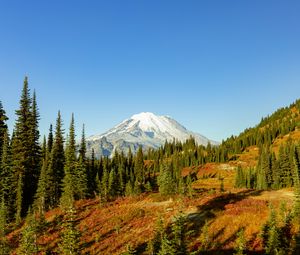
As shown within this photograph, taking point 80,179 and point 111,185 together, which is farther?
point 111,185

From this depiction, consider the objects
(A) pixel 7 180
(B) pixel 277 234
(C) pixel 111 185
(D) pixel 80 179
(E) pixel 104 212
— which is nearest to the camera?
(B) pixel 277 234

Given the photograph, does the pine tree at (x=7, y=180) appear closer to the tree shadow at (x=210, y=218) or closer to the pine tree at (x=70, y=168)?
the pine tree at (x=70, y=168)

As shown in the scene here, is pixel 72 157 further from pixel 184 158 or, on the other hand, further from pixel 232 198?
pixel 184 158

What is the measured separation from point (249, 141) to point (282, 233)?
172 meters

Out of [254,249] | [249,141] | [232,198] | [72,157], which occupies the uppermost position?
[249,141]

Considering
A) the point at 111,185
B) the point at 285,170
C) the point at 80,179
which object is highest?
the point at 285,170

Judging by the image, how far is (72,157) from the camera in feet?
198

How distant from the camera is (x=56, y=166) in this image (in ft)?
202

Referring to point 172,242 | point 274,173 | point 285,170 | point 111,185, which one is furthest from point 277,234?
point 285,170

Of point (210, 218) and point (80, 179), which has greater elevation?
point (80, 179)

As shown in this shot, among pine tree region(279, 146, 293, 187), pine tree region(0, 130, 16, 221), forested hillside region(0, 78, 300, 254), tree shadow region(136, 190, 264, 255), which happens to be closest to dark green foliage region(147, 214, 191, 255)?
forested hillside region(0, 78, 300, 254)

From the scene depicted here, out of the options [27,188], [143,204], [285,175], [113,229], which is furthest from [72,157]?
[285,175]

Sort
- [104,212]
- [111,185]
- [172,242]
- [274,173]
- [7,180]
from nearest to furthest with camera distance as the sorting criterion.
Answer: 1. [172,242]
2. [104,212]
3. [7,180]
4. [111,185]
5. [274,173]

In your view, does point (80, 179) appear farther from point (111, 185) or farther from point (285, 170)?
point (285, 170)
